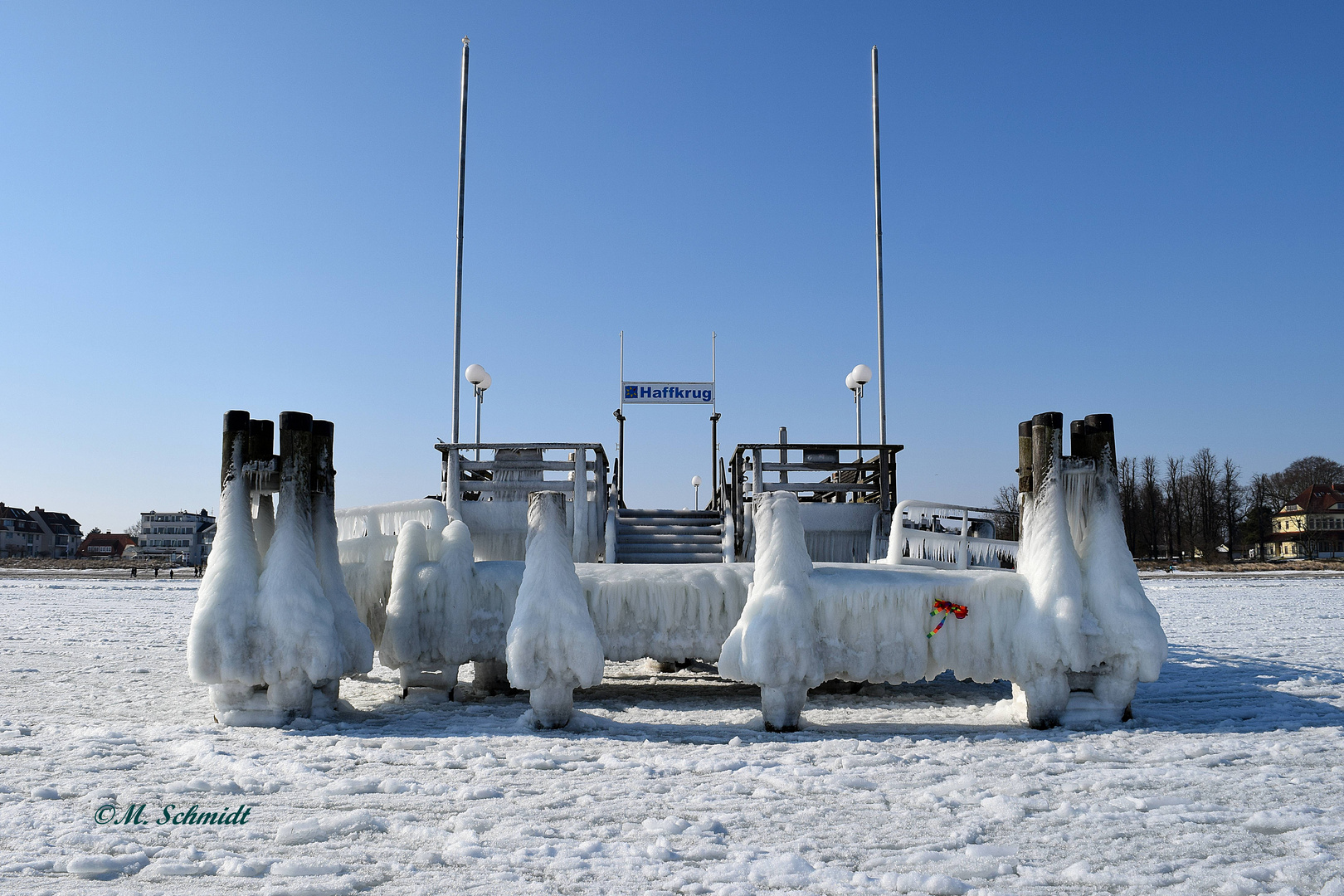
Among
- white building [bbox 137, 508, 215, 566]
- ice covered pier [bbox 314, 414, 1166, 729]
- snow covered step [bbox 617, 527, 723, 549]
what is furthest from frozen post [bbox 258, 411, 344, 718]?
white building [bbox 137, 508, 215, 566]

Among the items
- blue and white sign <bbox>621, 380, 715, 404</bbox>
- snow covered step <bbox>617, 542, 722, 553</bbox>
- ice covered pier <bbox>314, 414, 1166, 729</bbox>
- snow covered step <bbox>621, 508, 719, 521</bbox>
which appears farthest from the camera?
blue and white sign <bbox>621, 380, 715, 404</bbox>

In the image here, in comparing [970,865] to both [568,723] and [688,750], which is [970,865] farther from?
[568,723]

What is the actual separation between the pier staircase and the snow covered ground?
10.0ft

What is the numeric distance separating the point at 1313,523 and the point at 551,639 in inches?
3606

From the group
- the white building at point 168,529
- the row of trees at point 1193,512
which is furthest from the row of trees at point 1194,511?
the white building at point 168,529

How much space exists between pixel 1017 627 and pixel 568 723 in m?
3.54

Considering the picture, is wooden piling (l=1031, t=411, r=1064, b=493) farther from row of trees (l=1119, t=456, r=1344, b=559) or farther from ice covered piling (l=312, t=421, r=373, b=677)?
row of trees (l=1119, t=456, r=1344, b=559)

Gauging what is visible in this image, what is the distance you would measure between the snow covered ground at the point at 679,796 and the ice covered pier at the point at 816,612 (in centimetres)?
44

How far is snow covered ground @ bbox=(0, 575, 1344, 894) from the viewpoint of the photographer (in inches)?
135

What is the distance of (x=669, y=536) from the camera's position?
11.7 metres

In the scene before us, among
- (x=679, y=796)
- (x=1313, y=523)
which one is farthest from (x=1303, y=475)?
(x=679, y=796)

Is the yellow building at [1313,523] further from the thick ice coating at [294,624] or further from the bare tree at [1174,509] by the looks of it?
the thick ice coating at [294,624]

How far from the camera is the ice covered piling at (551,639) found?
609 cm

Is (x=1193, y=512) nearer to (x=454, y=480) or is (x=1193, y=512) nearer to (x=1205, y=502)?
(x=1205, y=502)
